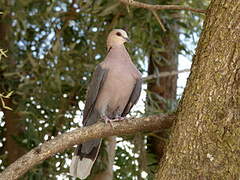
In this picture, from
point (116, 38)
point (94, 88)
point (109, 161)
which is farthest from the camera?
point (109, 161)

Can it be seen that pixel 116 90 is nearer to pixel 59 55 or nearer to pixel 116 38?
pixel 116 38

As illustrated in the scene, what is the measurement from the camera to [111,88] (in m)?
2.42

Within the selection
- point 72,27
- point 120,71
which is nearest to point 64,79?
point 72,27

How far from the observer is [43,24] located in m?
3.28

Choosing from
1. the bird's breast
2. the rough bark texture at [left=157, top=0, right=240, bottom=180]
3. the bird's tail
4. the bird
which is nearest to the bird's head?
the bird

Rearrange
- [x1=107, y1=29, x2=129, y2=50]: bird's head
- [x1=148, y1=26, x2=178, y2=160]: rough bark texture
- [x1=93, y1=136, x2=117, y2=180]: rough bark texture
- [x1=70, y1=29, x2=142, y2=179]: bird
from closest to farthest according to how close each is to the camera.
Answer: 1. [x1=70, y1=29, x2=142, y2=179]: bird
2. [x1=107, y1=29, x2=129, y2=50]: bird's head
3. [x1=93, y1=136, x2=117, y2=180]: rough bark texture
4. [x1=148, y1=26, x2=178, y2=160]: rough bark texture

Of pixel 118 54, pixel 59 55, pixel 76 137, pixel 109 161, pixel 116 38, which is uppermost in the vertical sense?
pixel 59 55

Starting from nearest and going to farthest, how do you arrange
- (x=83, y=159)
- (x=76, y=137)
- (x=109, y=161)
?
(x=76, y=137)
(x=83, y=159)
(x=109, y=161)

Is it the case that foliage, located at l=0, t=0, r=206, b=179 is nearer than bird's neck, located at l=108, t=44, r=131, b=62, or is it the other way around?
bird's neck, located at l=108, t=44, r=131, b=62

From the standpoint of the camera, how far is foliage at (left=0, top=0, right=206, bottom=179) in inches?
116

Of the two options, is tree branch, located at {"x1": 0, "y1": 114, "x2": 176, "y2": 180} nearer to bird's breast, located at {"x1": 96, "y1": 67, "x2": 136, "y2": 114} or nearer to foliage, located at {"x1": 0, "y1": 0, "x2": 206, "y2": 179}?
bird's breast, located at {"x1": 96, "y1": 67, "x2": 136, "y2": 114}

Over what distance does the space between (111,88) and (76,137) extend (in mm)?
753

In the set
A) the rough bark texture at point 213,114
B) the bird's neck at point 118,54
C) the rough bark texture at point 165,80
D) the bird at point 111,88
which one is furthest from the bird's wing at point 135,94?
the rough bark texture at point 165,80

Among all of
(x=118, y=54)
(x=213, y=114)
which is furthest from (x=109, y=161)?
(x=213, y=114)
